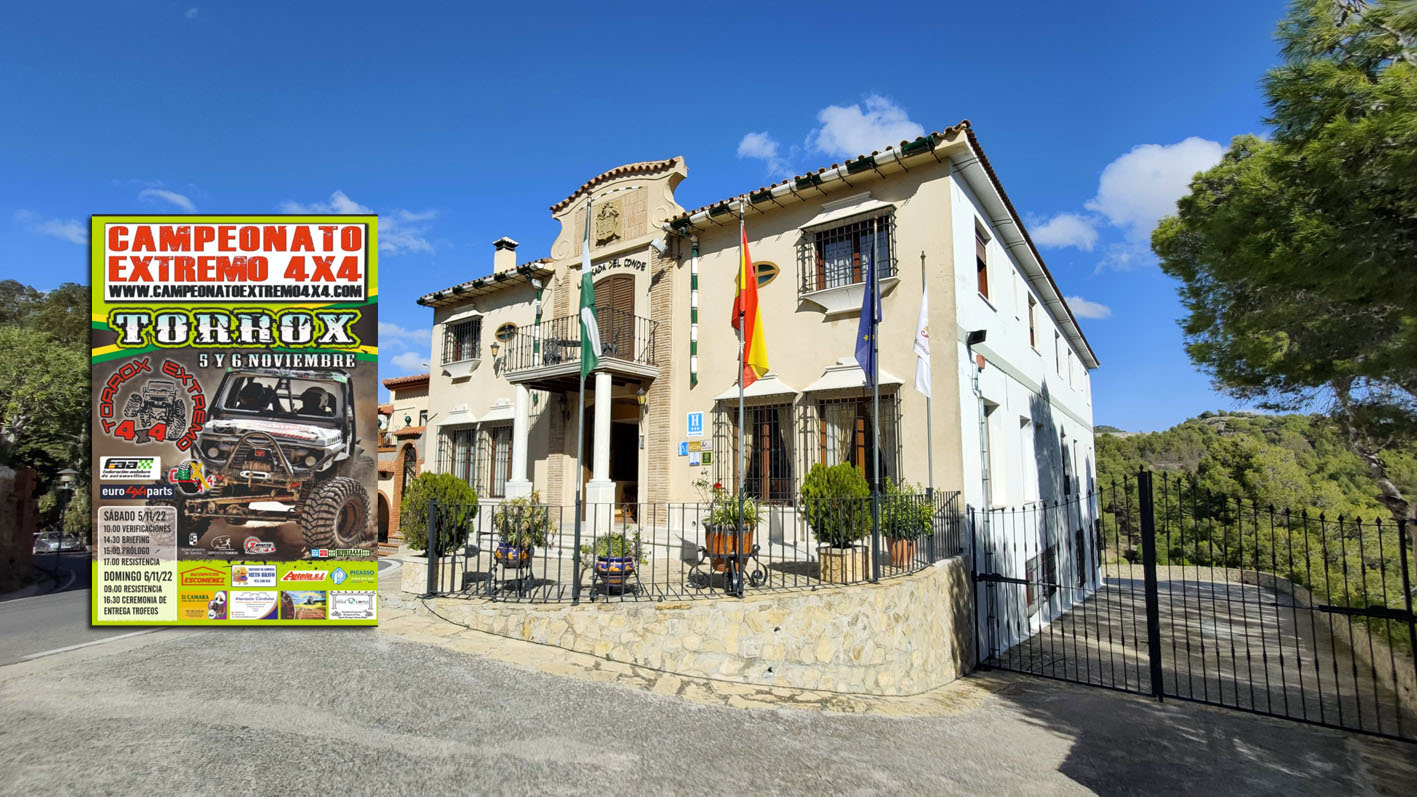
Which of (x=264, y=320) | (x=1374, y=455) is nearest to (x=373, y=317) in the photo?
(x=264, y=320)

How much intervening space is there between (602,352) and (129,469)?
7212mm

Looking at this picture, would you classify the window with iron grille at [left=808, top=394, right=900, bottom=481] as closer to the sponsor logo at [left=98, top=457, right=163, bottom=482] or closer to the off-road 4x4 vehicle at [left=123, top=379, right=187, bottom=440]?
the off-road 4x4 vehicle at [left=123, top=379, right=187, bottom=440]

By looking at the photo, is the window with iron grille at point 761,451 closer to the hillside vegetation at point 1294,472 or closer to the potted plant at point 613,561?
the potted plant at point 613,561

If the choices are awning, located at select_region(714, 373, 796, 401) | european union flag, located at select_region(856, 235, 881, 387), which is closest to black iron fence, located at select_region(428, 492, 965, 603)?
european union flag, located at select_region(856, 235, 881, 387)

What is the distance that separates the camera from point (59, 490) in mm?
24234

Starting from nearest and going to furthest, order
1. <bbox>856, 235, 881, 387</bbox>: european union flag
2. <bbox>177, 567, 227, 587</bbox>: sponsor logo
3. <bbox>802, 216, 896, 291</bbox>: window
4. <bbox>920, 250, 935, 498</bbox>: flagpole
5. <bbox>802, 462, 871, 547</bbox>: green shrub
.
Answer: <bbox>177, 567, 227, 587</bbox>: sponsor logo → <bbox>802, 462, 871, 547</bbox>: green shrub → <bbox>856, 235, 881, 387</bbox>: european union flag → <bbox>920, 250, 935, 498</bbox>: flagpole → <bbox>802, 216, 896, 291</bbox>: window

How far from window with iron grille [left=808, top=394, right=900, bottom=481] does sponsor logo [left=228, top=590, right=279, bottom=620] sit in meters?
7.71

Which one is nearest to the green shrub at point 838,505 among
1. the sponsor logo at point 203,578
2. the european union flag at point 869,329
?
the european union flag at point 869,329

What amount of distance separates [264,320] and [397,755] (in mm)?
4724

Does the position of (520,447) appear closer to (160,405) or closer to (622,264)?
(622,264)

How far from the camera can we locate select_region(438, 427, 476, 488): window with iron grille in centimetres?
1688

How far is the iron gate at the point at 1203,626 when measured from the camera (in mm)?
6801

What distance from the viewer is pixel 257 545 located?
6938mm

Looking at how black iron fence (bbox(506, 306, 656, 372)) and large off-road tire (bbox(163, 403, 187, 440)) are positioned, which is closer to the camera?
large off-road tire (bbox(163, 403, 187, 440))
